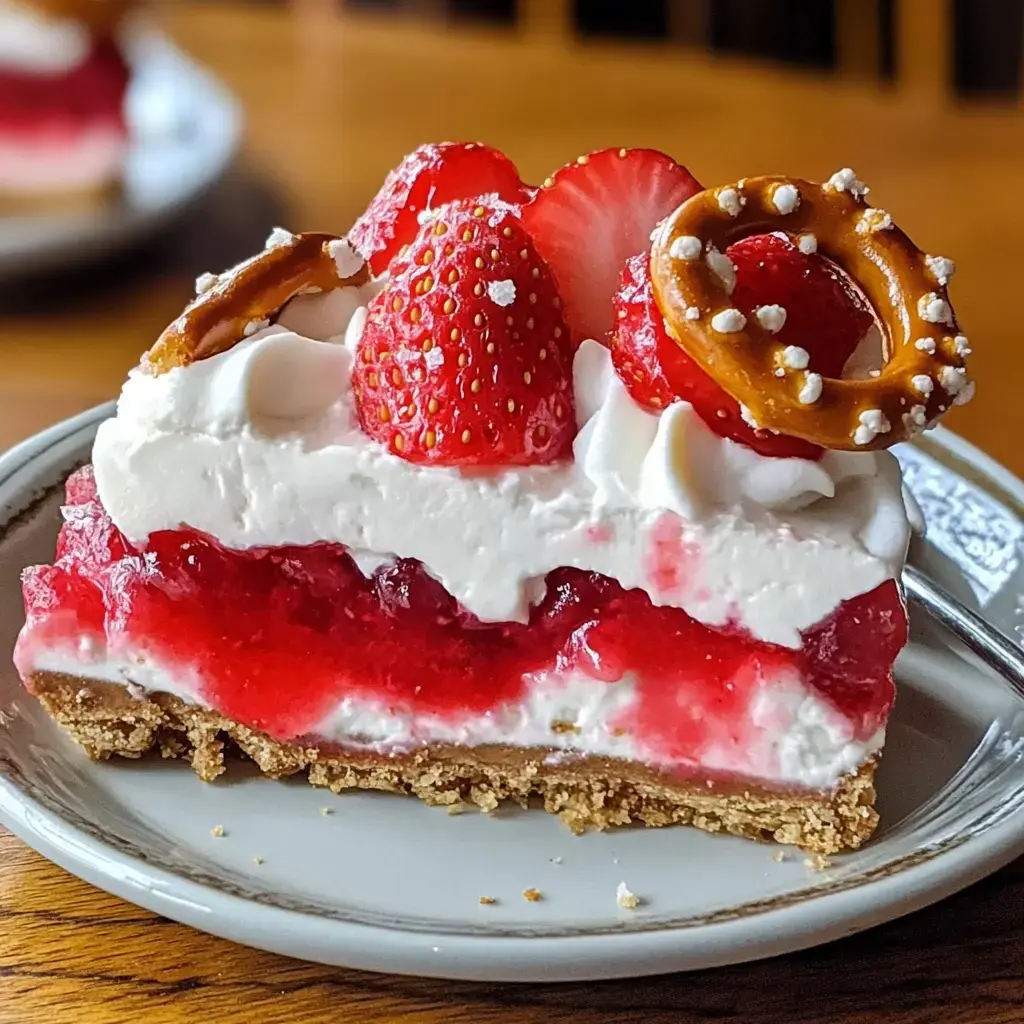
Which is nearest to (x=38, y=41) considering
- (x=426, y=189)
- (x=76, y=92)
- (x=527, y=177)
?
(x=76, y=92)

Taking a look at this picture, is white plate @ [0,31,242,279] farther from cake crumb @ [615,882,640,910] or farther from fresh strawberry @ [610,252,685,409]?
cake crumb @ [615,882,640,910]

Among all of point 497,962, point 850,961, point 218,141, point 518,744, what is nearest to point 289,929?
point 497,962

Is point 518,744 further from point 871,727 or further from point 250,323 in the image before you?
point 250,323

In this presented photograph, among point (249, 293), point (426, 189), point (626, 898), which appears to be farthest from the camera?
point (426, 189)

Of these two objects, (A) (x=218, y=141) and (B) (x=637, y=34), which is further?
(B) (x=637, y=34)

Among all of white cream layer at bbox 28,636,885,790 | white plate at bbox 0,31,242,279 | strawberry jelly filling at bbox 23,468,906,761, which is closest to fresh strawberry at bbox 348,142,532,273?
strawberry jelly filling at bbox 23,468,906,761

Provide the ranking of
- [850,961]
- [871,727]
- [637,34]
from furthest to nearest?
[637,34] < [871,727] < [850,961]

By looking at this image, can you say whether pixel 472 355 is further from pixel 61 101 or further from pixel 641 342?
pixel 61 101

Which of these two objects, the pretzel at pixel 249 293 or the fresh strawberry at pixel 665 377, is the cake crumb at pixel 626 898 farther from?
A: the pretzel at pixel 249 293
